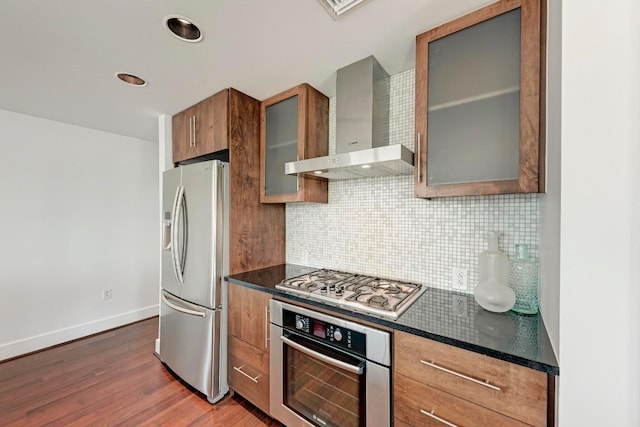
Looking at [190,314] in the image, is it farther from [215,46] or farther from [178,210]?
[215,46]

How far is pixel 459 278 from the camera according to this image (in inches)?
58.4

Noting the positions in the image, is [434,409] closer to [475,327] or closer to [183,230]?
[475,327]

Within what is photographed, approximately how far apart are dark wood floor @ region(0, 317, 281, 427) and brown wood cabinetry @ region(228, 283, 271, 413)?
17cm

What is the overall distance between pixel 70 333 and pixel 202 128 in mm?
2669

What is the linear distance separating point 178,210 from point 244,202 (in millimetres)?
515

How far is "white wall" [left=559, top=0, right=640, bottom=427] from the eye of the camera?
0.66 meters

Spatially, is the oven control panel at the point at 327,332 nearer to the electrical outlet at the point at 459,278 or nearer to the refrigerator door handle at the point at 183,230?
the electrical outlet at the point at 459,278

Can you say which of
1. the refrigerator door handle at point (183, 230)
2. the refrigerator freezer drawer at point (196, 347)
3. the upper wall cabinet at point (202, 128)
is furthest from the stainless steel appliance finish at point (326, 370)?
the upper wall cabinet at point (202, 128)

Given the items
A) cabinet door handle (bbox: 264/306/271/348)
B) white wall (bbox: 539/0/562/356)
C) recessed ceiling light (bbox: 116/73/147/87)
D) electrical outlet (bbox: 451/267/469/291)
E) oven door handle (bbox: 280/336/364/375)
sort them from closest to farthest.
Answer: white wall (bbox: 539/0/562/356), oven door handle (bbox: 280/336/364/375), electrical outlet (bbox: 451/267/469/291), cabinet door handle (bbox: 264/306/271/348), recessed ceiling light (bbox: 116/73/147/87)

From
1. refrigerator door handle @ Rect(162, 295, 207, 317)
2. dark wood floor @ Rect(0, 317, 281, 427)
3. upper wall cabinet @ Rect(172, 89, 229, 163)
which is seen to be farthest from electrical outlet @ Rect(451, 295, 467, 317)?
upper wall cabinet @ Rect(172, 89, 229, 163)

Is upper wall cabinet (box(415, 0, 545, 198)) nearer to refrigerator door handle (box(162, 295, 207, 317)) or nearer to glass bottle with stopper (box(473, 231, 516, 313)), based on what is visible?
glass bottle with stopper (box(473, 231, 516, 313))

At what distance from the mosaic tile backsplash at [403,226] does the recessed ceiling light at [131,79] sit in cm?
139

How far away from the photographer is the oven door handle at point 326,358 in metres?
1.15

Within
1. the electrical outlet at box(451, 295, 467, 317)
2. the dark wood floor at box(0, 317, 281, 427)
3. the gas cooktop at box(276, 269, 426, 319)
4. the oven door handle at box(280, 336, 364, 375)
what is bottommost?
the dark wood floor at box(0, 317, 281, 427)
